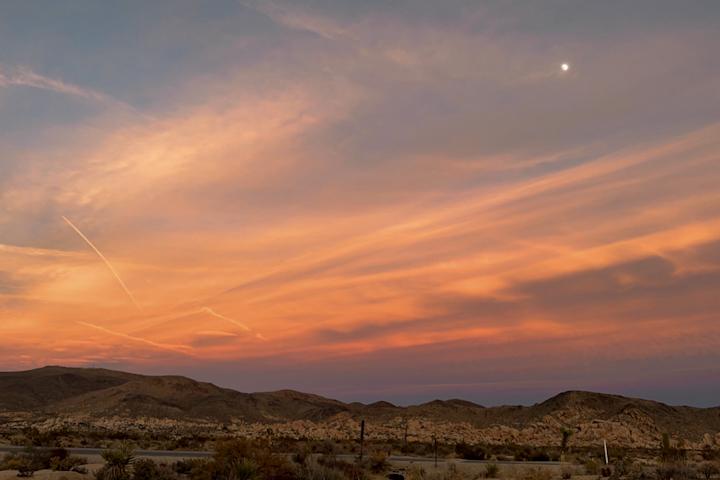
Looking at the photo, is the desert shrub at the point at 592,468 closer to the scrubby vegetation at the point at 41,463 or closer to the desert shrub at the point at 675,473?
the desert shrub at the point at 675,473

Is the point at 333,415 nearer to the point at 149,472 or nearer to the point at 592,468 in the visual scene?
the point at 592,468

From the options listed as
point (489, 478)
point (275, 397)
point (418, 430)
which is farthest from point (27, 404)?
point (489, 478)

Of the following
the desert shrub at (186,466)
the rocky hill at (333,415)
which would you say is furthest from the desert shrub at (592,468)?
the rocky hill at (333,415)

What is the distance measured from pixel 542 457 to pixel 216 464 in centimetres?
3341

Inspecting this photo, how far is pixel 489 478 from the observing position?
104ft

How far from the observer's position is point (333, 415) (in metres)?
131

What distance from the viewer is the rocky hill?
3524 inches

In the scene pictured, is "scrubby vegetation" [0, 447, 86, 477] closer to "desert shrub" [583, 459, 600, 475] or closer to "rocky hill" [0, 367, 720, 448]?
"desert shrub" [583, 459, 600, 475]

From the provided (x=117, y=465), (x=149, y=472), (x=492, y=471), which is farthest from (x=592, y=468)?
(x=117, y=465)

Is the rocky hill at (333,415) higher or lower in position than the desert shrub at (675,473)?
higher

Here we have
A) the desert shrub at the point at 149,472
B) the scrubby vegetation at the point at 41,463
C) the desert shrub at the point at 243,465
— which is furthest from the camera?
the scrubby vegetation at the point at 41,463

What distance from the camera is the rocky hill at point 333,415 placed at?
294 feet

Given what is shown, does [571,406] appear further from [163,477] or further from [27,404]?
[27,404]

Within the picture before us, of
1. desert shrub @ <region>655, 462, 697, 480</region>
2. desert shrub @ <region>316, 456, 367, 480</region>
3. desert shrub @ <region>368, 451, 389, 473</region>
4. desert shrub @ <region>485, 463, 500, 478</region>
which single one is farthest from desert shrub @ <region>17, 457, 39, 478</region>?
desert shrub @ <region>655, 462, 697, 480</region>
